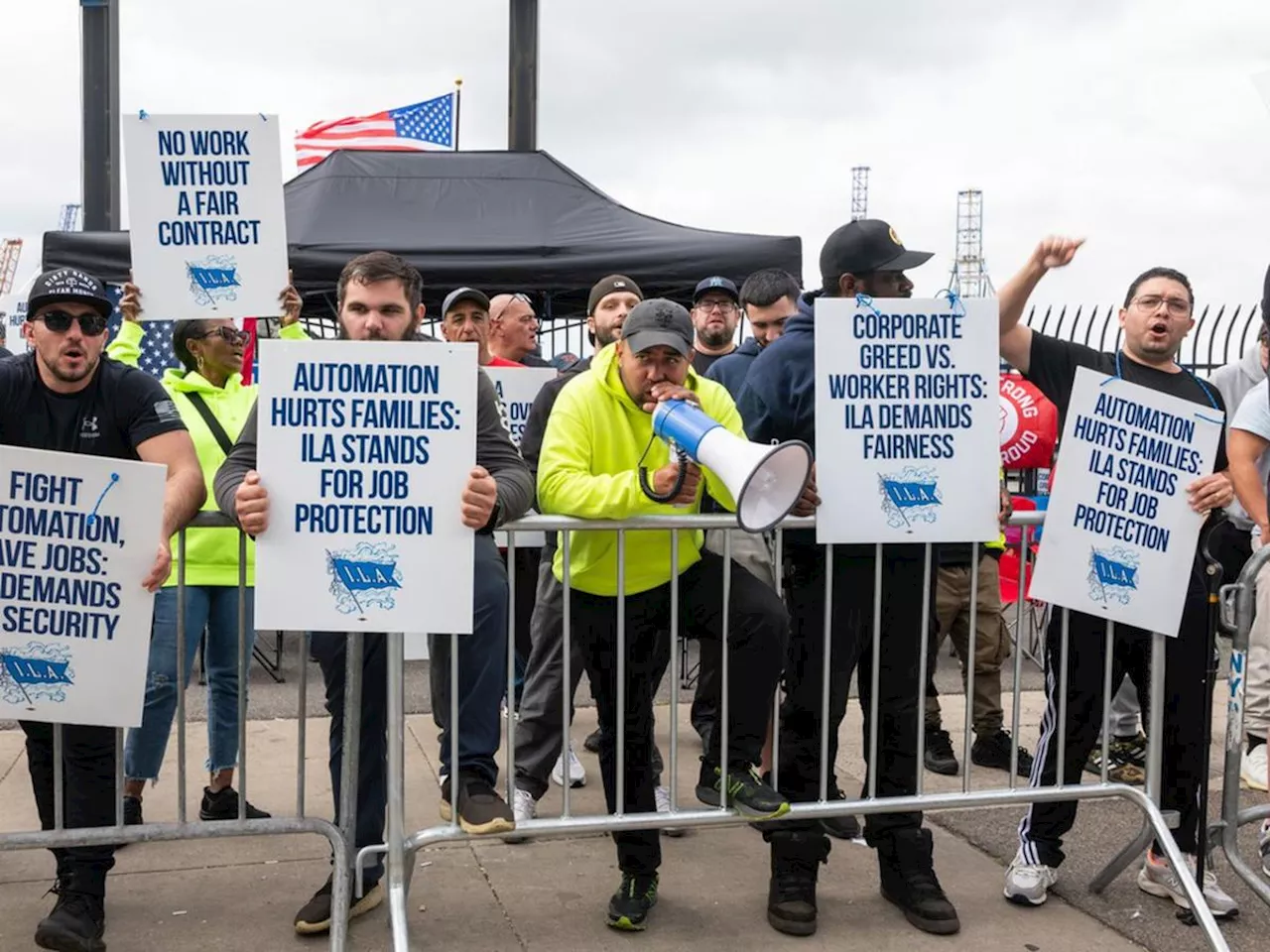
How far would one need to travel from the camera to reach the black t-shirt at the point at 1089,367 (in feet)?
14.1

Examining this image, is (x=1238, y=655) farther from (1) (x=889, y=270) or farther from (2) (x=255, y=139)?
(2) (x=255, y=139)

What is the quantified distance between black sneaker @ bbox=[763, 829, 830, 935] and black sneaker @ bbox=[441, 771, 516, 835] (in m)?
0.97

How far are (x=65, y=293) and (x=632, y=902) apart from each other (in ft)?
8.44

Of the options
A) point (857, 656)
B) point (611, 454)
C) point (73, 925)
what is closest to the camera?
point (73, 925)

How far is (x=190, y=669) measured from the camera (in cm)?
468

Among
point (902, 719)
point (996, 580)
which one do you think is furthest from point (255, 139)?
point (996, 580)

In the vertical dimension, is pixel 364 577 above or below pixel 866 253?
below

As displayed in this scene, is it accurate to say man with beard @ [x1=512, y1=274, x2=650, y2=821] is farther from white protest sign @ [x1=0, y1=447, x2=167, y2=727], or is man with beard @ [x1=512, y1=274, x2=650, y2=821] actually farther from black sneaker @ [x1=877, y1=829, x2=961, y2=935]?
white protest sign @ [x1=0, y1=447, x2=167, y2=727]

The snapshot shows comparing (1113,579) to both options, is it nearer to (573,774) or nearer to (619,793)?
(619,793)

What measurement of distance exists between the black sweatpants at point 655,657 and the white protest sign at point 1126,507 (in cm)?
96

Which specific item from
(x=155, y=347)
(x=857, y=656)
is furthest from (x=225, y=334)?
(x=155, y=347)

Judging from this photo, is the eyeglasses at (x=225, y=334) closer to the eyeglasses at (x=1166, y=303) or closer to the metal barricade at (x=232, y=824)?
the metal barricade at (x=232, y=824)

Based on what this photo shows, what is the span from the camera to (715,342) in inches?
265

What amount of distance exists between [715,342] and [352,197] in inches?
202
